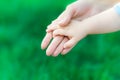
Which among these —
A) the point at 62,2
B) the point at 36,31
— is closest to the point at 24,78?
the point at 36,31

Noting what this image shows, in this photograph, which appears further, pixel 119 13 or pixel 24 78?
pixel 24 78

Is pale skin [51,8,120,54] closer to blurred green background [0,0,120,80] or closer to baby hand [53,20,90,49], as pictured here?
baby hand [53,20,90,49]

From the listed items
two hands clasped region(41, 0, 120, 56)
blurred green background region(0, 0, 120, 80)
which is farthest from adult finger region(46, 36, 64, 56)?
blurred green background region(0, 0, 120, 80)

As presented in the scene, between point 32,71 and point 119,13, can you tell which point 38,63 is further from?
point 119,13

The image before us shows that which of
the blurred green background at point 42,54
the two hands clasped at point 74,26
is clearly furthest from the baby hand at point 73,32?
the blurred green background at point 42,54

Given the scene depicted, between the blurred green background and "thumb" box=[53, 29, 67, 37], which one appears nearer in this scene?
"thumb" box=[53, 29, 67, 37]

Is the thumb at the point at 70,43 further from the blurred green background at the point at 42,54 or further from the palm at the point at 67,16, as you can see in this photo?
the blurred green background at the point at 42,54

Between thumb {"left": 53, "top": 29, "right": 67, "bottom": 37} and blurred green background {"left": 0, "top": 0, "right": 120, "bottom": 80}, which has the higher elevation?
blurred green background {"left": 0, "top": 0, "right": 120, "bottom": 80}

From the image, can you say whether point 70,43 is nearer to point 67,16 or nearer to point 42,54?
point 67,16
